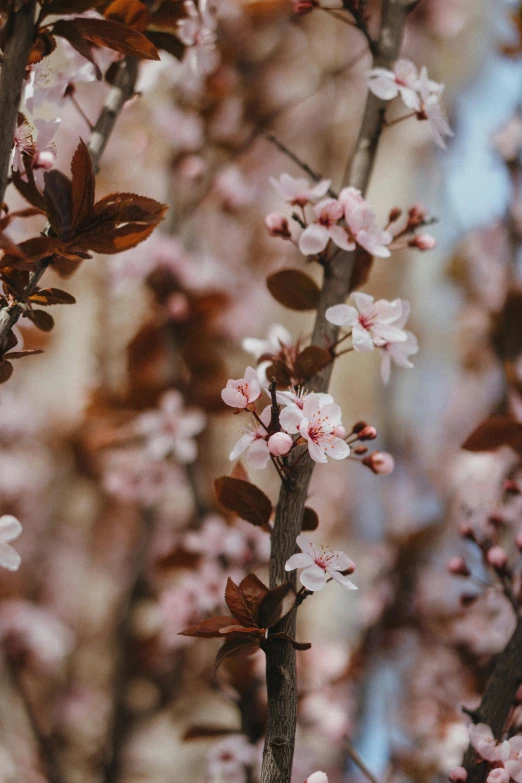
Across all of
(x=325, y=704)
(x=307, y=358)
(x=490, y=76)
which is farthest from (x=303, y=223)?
(x=490, y=76)

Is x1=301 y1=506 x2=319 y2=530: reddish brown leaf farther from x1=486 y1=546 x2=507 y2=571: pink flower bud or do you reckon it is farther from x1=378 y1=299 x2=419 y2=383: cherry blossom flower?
x1=486 y1=546 x2=507 y2=571: pink flower bud

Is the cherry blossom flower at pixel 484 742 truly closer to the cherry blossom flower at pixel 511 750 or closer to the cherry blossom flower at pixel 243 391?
the cherry blossom flower at pixel 511 750

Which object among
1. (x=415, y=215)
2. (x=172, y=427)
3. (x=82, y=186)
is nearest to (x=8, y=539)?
(x=82, y=186)

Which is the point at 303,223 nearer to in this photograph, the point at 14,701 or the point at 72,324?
the point at 14,701

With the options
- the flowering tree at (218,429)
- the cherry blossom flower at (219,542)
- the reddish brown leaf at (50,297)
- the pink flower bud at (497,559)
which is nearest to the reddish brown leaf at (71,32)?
the flowering tree at (218,429)

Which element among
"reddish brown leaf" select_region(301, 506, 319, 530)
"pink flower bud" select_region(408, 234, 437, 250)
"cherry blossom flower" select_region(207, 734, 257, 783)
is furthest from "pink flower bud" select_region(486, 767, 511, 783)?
"pink flower bud" select_region(408, 234, 437, 250)

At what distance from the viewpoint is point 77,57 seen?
969 mm

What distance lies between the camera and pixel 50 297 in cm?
80

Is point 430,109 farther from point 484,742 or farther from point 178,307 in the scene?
point 178,307

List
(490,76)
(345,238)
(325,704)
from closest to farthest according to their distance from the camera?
1. (345,238)
2. (325,704)
3. (490,76)

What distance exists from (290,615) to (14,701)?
185 centimetres

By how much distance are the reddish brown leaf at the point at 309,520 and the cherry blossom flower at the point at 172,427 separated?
0.92 meters

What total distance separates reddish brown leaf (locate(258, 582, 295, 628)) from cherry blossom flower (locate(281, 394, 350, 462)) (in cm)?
14

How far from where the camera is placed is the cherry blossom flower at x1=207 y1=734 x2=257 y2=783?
1.20 meters
